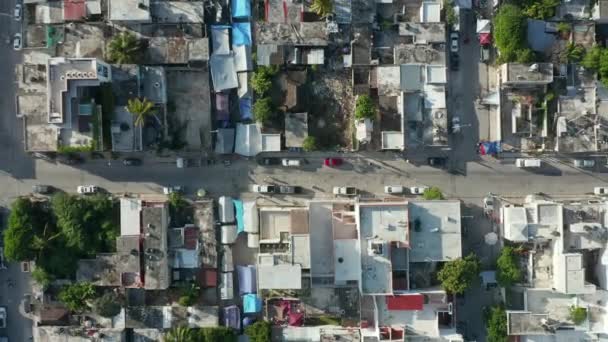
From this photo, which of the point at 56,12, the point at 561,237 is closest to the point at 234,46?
the point at 56,12

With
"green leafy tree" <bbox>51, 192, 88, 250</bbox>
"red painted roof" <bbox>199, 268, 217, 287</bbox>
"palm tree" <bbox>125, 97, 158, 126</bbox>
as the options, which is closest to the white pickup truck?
"red painted roof" <bbox>199, 268, 217, 287</bbox>

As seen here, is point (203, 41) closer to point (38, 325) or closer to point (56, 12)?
point (56, 12)

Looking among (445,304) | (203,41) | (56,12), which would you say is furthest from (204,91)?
(445,304)

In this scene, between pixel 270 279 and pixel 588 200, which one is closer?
pixel 270 279

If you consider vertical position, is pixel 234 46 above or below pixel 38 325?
above

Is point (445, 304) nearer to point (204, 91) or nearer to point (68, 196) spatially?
point (204, 91)

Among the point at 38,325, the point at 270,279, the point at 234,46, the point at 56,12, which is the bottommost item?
the point at 38,325

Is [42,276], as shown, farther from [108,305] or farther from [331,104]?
[331,104]
